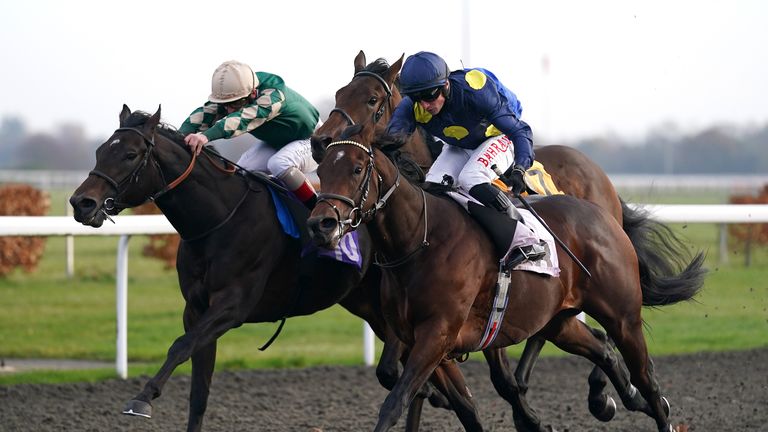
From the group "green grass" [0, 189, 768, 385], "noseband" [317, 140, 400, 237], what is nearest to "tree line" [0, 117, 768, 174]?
"green grass" [0, 189, 768, 385]

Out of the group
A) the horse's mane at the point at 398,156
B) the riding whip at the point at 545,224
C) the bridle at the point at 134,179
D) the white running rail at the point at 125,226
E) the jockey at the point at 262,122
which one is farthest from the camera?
the white running rail at the point at 125,226

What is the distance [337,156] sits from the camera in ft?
12.6

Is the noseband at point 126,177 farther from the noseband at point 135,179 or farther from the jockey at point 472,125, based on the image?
the jockey at point 472,125

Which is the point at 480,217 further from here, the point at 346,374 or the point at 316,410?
the point at 346,374

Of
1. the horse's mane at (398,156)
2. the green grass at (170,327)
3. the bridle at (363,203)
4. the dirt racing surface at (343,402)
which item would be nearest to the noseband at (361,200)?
the bridle at (363,203)

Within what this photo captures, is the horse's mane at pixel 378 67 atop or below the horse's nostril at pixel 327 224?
atop

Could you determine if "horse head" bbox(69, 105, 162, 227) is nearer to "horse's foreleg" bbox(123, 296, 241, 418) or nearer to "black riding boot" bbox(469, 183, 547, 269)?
"horse's foreleg" bbox(123, 296, 241, 418)

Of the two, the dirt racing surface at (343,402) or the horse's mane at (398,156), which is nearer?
the horse's mane at (398,156)

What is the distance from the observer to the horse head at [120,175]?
14.6 ft

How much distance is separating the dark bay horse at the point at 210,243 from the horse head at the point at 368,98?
0.52 m

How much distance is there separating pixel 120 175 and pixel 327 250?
945mm

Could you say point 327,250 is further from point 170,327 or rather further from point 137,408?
point 170,327

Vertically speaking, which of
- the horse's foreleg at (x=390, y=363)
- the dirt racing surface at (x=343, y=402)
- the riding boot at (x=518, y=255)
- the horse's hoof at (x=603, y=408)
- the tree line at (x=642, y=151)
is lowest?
the tree line at (x=642, y=151)

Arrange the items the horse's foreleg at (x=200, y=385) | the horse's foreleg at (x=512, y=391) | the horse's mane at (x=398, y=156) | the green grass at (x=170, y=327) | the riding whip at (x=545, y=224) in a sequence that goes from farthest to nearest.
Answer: the green grass at (x=170, y=327) → the horse's foreleg at (x=512, y=391) → the horse's foreleg at (x=200, y=385) → the riding whip at (x=545, y=224) → the horse's mane at (x=398, y=156)
